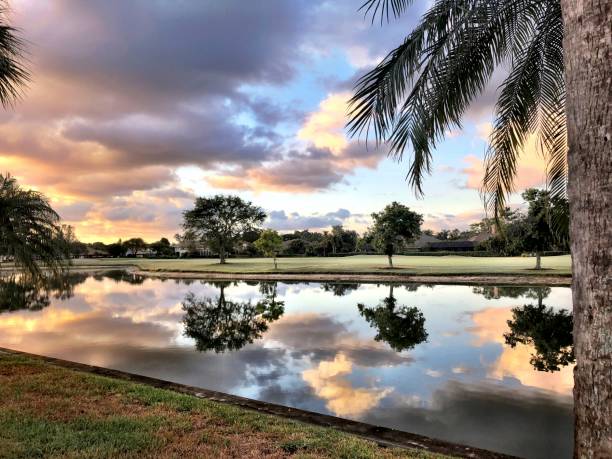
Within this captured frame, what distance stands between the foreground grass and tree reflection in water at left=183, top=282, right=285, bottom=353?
5121 millimetres

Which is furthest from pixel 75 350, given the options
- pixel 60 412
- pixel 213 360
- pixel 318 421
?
pixel 318 421

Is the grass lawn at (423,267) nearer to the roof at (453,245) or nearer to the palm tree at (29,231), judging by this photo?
the palm tree at (29,231)

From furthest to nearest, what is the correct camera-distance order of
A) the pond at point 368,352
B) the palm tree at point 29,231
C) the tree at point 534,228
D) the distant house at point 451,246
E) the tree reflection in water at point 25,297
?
the distant house at point 451,246 → the tree at point 534,228 → the tree reflection in water at point 25,297 → the palm tree at point 29,231 → the pond at point 368,352

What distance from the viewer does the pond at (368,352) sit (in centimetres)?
608

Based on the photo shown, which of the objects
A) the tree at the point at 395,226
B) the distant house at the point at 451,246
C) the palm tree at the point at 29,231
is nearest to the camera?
the palm tree at the point at 29,231

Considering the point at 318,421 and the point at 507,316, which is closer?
the point at 318,421

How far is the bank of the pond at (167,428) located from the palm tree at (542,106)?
2428 mm

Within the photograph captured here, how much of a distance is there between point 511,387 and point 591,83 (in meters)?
6.48

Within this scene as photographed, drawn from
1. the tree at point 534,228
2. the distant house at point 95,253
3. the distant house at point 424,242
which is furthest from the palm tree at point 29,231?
the distant house at point 95,253

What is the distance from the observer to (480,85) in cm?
529

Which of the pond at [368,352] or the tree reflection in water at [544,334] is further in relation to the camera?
the tree reflection in water at [544,334]

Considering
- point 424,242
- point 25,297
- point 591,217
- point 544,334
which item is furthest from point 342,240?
point 591,217

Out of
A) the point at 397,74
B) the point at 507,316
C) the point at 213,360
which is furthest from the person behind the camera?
the point at 507,316

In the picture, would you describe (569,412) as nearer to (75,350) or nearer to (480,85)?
(480,85)
